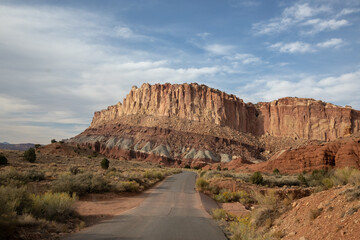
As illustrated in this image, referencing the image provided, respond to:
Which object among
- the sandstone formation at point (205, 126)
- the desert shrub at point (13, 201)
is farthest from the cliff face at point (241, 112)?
the desert shrub at point (13, 201)

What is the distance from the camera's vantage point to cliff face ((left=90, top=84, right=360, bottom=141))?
413 feet

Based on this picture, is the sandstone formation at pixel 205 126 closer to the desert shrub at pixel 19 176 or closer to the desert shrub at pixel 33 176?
the desert shrub at pixel 33 176

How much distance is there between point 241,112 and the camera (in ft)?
444

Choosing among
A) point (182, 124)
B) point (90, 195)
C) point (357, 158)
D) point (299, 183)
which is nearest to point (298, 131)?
point (182, 124)

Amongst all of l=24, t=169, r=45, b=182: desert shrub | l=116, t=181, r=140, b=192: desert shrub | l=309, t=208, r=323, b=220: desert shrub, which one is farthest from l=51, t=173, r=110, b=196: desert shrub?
l=309, t=208, r=323, b=220: desert shrub

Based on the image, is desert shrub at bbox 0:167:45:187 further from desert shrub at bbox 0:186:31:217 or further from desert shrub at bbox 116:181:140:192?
desert shrub at bbox 0:186:31:217

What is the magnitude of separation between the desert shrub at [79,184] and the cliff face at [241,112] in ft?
338

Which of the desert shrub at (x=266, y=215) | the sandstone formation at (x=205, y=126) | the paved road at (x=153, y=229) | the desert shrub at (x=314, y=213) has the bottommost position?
the paved road at (x=153, y=229)

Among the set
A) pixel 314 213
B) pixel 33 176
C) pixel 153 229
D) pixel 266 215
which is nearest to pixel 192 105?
pixel 33 176

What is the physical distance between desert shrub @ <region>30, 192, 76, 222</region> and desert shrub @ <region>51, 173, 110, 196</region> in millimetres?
5078

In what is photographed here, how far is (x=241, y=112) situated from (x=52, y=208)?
130740mm

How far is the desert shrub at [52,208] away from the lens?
29.7 feet

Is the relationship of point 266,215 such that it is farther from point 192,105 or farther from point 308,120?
point 308,120

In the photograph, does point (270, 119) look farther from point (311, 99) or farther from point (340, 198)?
A: point (340, 198)
